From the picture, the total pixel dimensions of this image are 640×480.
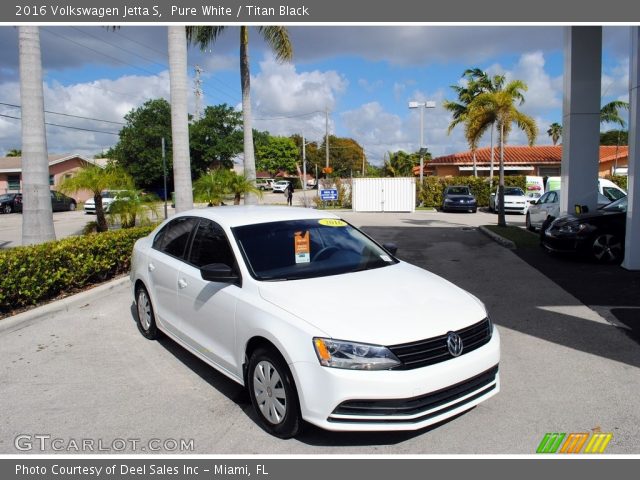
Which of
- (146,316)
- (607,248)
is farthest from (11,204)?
(607,248)

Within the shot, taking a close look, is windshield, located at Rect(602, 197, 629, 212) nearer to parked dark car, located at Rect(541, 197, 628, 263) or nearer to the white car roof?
parked dark car, located at Rect(541, 197, 628, 263)

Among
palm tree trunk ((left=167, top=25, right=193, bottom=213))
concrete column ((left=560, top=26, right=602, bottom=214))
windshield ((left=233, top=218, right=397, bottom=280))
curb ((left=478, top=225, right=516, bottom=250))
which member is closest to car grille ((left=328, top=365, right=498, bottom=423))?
windshield ((left=233, top=218, right=397, bottom=280))

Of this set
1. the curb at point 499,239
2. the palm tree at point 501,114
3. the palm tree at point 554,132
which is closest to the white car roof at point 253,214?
the curb at point 499,239

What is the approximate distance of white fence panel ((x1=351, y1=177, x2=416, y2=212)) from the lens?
30.0 metres

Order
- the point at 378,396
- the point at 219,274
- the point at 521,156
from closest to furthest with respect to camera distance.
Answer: the point at 378,396
the point at 219,274
the point at 521,156

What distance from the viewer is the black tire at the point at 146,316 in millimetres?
5824

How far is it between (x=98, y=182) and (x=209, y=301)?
8774 millimetres

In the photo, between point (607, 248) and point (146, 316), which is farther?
point (607, 248)

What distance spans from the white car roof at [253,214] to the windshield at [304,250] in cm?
9

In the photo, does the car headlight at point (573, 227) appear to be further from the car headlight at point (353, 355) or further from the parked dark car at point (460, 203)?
the parked dark car at point (460, 203)

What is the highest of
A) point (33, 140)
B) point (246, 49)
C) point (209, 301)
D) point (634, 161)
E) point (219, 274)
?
point (246, 49)

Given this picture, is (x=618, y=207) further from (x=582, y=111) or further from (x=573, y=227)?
(x=582, y=111)

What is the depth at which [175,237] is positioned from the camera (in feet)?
18.1
